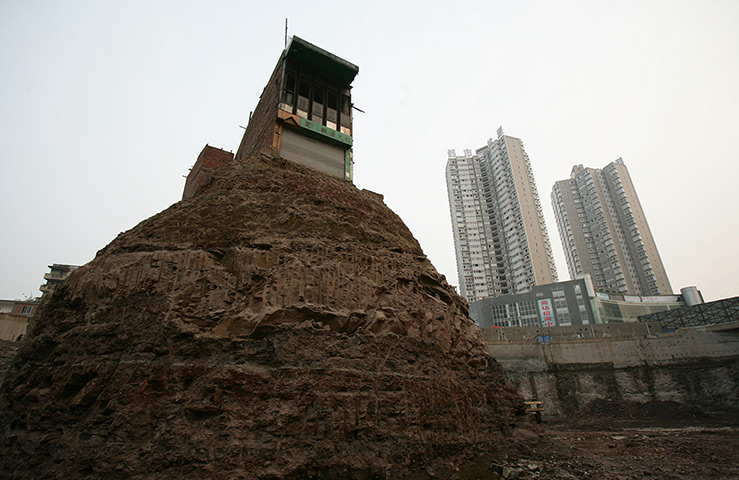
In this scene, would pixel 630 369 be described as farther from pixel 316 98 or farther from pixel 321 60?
pixel 321 60

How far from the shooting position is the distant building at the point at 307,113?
13633 millimetres

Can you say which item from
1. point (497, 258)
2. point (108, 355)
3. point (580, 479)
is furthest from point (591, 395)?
point (497, 258)

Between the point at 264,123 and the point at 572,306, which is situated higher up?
the point at 572,306

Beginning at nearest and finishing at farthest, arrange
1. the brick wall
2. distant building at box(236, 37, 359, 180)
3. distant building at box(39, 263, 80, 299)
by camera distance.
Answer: the brick wall < distant building at box(236, 37, 359, 180) < distant building at box(39, 263, 80, 299)

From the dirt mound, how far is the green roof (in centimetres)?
753

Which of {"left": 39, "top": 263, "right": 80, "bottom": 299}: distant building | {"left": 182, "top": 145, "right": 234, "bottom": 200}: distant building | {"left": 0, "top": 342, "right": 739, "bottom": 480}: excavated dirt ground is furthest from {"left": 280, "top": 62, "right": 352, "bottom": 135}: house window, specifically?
{"left": 39, "top": 263, "right": 80, "bottom": 299}: distant building

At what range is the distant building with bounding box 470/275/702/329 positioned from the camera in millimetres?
53000

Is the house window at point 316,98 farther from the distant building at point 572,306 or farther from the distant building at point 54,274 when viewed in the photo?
the distant building at point 54,274

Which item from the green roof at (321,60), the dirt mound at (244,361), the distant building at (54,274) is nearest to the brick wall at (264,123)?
the green roof at (321,60)

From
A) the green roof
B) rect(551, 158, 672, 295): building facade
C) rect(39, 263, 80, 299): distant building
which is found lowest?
the green roof

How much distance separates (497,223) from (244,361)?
83.4 metres

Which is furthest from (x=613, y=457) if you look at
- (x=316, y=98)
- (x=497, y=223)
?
(x=497, y=223)

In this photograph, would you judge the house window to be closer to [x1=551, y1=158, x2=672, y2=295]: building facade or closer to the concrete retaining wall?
the concrete retaining wall

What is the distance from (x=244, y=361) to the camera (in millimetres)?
6902
